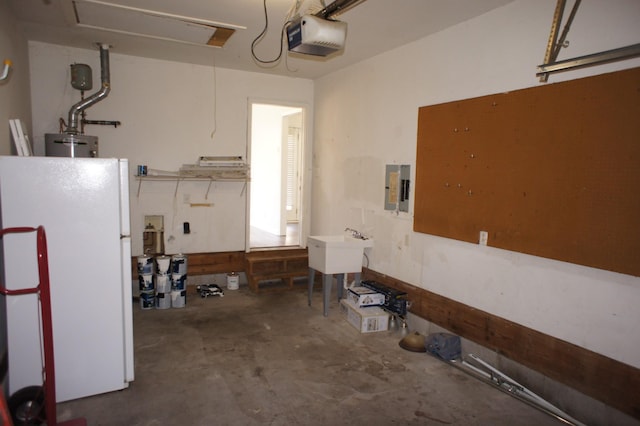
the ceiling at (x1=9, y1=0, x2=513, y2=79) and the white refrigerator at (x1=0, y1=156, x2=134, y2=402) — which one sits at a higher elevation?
the ceiling at (x1=9, y1=0, x2=513, y2=79)

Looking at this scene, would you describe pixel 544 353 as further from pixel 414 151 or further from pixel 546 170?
pixel 414 151

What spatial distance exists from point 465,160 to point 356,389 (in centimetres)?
208

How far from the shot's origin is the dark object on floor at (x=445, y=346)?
3.43 m

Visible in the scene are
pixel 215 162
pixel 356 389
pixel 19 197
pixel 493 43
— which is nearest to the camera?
pixel 19 197

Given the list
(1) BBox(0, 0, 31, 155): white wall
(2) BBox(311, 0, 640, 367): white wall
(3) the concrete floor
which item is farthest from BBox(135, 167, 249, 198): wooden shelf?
(3) the concrete floor

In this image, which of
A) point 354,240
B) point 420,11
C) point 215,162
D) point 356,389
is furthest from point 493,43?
point 215,162

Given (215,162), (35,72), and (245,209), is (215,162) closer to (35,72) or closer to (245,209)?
(245,209)

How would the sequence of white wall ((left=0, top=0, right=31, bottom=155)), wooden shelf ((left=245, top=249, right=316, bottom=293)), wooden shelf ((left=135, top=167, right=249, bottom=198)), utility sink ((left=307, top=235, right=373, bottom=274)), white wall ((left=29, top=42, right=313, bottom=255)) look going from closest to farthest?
1. white wall ((left=0, top=0, right=31, bottom=155))
2. utility sink ((left=307, top=235, right=373, bottom=274))
3. white wall ((left=29, top=42, right=313, bottom=255))
4. wooden shelf ((left=135, top=167, right=249, bottom=198))
5. wooden shelf ((left=245, top=249, right=316, bottom=293))

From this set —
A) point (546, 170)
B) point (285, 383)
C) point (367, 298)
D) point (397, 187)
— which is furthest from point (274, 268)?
point (546, 170)

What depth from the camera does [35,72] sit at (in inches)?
177

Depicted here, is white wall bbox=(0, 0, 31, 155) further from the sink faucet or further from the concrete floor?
the sink faucet

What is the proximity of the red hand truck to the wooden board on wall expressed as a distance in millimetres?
3010

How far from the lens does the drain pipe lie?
446cm

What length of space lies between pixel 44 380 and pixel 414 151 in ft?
11.3
